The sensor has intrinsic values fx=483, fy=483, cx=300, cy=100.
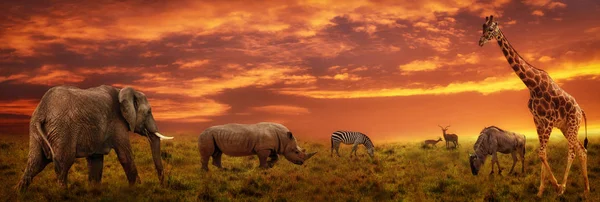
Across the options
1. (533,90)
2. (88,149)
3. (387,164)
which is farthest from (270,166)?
(533,90)

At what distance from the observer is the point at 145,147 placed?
25453 millimetres

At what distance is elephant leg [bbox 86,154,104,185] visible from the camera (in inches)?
549

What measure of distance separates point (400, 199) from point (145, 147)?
53.8 feet

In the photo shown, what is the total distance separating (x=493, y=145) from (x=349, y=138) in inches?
404

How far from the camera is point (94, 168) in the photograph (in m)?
14.0

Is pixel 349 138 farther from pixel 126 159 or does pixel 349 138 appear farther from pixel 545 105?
pixel 126 159

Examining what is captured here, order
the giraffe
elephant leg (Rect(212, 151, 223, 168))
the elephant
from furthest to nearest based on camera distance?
elephant leg (Rect(212, 151, 223, 168)) < the giraffe < the elephant

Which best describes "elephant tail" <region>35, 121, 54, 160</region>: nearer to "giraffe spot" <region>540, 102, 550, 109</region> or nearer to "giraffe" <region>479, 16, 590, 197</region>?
"giraffe" <region>479, 16, 590, 197</region>

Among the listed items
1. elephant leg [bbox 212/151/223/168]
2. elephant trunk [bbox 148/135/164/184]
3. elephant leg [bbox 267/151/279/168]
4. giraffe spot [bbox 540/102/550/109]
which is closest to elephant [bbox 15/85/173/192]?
elephant trunk [bbox 148/135/164/184]

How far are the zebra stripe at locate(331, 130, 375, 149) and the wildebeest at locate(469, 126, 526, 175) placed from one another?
335 inches

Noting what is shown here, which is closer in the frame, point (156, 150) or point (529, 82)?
point (529, 82)

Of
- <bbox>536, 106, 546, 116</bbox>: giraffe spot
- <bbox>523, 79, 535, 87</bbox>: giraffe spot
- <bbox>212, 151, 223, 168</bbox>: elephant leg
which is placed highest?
<bbox>523, 79, 535, 87</bbox>: giraffe spot

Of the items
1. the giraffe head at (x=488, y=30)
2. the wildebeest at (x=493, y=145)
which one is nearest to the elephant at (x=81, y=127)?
the giraffe head at (x=488, y=30)

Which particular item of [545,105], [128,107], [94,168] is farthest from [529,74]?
[94,168]
